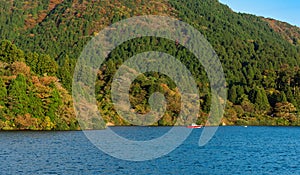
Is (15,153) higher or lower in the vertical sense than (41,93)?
lower

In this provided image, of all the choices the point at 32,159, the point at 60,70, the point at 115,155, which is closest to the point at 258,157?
the point at 115,155

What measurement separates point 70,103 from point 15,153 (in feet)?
183

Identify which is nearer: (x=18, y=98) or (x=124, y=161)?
(x=124, y=161)

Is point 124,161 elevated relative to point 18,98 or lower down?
lower down

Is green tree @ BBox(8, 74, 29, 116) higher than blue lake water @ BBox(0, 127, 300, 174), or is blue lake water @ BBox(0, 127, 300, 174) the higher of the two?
green tree @ BBox(8, 74, 29, 116)

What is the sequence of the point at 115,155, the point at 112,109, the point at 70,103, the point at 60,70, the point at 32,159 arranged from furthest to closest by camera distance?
the point at 112,109 → the point at 60,70 → the point at 70,103 → the point at 115,155 → the point at 32,159

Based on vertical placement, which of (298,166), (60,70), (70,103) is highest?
(60,70)

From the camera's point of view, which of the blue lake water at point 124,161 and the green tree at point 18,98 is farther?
the green tree at point 18,98

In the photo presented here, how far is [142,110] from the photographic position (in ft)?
574

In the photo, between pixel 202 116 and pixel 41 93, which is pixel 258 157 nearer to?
pixel 41 93

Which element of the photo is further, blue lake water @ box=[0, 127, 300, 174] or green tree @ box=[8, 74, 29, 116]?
green tree @ box=[8, 74, 29, 116]

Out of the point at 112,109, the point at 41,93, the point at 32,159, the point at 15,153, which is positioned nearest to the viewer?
the point at 32,159

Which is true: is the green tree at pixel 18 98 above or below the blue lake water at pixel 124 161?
above

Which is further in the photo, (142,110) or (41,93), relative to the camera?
(142,110)
